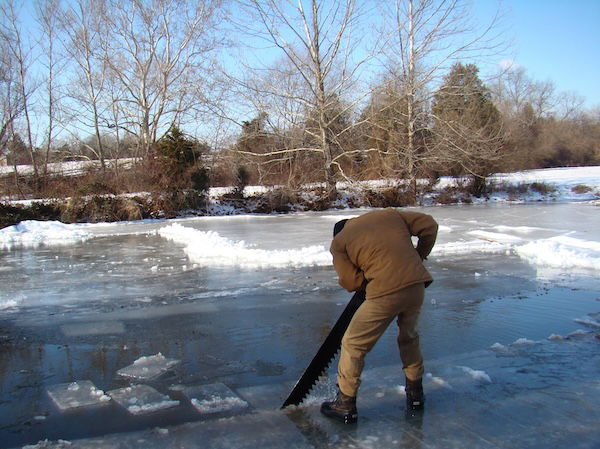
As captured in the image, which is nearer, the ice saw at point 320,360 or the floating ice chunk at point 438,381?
the ice saw at point 320,360

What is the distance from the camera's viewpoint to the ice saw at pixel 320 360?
368 centimetres

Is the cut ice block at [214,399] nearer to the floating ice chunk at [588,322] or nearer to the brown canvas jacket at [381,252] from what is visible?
the brown canvas jacket at [381,252]

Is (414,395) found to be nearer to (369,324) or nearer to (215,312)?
(369,324)

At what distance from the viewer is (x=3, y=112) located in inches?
1162

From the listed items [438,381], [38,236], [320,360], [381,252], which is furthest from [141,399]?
[38,236]

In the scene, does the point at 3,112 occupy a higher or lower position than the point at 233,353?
higher

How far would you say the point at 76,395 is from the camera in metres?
4.01

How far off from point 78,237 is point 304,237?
7040 mm

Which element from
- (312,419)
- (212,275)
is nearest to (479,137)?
(212,275)

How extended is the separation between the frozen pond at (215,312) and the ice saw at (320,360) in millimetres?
525

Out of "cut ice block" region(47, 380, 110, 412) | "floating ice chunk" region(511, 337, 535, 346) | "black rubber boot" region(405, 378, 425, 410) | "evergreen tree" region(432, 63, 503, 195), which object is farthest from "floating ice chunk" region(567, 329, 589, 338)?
"evergreen tree" region(432, 63, 503, 195)

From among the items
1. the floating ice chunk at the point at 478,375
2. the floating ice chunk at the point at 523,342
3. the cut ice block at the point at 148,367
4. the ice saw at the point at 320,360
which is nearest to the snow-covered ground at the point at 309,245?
the floating ice chunk at the point at 523,342

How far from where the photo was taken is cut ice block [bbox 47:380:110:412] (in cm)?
385

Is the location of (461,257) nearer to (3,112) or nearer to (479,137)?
(479,137)
